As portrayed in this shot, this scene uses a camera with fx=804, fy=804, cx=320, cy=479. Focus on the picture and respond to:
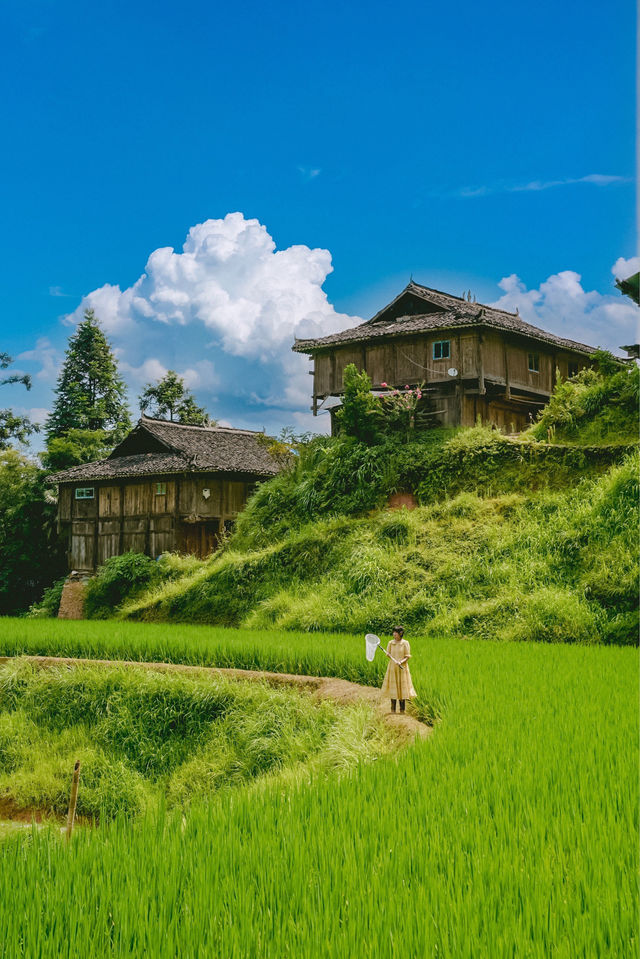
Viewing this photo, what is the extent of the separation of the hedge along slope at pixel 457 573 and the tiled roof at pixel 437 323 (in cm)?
643

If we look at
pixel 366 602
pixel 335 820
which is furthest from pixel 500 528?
pixel 335 820

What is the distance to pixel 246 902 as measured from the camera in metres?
3.26

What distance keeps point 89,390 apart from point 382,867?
38.8 metres

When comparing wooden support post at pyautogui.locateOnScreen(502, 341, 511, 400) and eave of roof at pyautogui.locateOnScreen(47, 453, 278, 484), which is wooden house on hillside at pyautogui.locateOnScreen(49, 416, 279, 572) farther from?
wooden support post at pyautogui.locateOnScreen(502, 341, 511, 400)

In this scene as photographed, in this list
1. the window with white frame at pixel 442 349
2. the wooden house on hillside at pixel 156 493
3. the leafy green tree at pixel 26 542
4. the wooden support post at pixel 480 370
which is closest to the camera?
the wooden support post at pixel 480 370

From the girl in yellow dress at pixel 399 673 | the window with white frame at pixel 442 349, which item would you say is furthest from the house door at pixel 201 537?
the girl in yellow dress at pixel 399 673

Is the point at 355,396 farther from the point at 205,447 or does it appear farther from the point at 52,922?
the point at 52,922

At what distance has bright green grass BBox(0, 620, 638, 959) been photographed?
117 inches

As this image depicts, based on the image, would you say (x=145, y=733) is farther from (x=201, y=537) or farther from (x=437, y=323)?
(x=437, y=323)

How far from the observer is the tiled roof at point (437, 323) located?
2533 centimetres

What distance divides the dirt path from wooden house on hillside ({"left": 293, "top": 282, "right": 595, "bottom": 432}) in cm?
1566

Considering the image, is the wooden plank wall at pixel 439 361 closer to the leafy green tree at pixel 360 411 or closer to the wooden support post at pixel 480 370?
the wooden support post at pixel 480 370

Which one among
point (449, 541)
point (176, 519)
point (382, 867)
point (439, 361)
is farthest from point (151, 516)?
point (382, 867)

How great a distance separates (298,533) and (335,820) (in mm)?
16819
